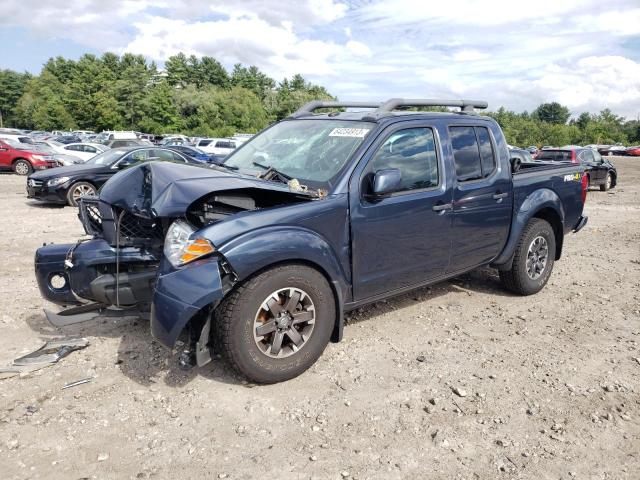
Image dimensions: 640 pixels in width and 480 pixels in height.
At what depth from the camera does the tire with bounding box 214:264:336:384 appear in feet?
10.3

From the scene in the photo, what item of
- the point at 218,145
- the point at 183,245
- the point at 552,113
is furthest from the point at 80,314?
the point at 552,113

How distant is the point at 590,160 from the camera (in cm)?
1717

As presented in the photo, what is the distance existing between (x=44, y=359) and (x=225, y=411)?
61.9 inches

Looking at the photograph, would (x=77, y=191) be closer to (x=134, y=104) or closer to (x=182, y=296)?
(x=182, y=296)

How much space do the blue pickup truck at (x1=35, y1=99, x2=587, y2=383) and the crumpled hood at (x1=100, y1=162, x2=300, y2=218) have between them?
1 centimetres

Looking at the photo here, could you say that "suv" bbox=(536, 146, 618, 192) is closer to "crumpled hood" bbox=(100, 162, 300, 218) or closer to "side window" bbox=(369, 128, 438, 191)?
"side window" bbox=(369, 128, 438, 191)

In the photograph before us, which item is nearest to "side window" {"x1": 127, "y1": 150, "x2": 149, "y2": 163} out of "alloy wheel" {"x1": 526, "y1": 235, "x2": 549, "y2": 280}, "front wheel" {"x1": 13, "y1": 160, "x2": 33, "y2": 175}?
"alloy wheel" {"x1": 526, "y1": 235, "x2": 549, "y2": 280}

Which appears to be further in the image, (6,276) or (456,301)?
(6,276)

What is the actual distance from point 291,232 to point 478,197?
209 centimetres

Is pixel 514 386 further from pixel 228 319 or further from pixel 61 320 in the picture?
pixel 61 320

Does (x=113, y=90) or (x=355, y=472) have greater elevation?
(x=113, y=90)

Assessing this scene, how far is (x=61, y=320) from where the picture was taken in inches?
152

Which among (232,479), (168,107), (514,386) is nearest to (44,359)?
(232,479)

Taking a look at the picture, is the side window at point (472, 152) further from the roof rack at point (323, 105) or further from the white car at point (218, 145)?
the white car at point (218, 145)
